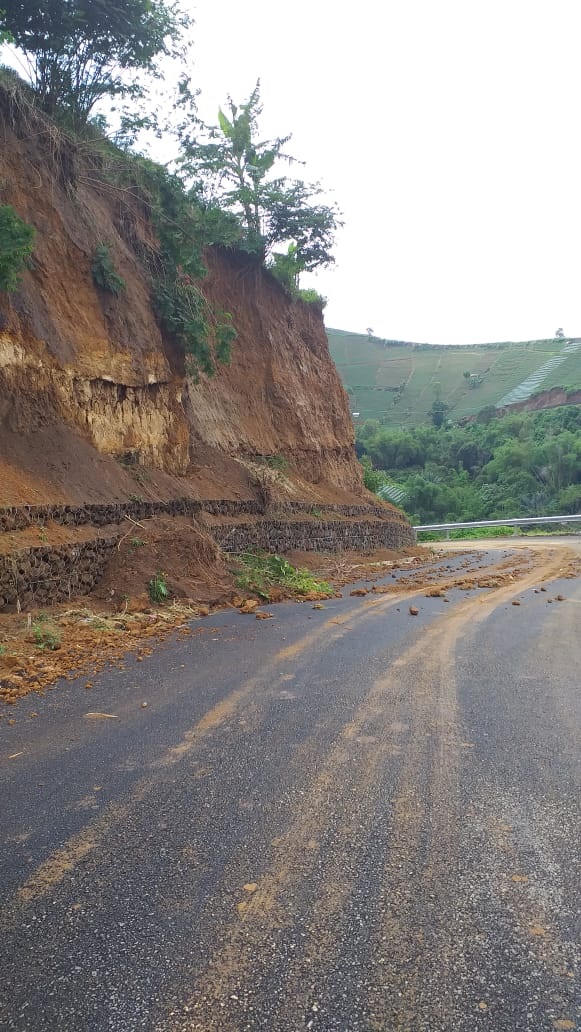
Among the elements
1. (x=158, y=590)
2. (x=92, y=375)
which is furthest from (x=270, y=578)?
(x=92, y=375)

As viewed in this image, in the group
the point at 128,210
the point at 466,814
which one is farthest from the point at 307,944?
the point at 128,210

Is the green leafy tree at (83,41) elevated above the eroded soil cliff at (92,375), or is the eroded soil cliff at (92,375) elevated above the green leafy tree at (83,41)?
the green leafy tree at (83,41)

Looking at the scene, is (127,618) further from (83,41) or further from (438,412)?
(438,412)

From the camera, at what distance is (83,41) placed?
1314 centimetres

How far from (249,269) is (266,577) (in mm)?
13449

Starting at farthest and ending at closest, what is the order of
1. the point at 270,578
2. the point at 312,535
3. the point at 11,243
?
the point at 312,535
the point at 270,578
the point at 11,243

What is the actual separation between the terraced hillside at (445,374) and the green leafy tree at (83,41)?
68.7 metres

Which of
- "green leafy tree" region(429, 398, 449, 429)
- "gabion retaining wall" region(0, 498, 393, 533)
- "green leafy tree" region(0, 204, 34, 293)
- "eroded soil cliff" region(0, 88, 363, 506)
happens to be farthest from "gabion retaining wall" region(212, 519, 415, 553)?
"green leafy tree" region(429, 398, 449, 429)

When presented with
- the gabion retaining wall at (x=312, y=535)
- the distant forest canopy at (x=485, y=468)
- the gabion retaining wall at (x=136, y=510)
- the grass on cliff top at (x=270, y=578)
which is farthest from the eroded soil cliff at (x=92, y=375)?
the distant forest canopy at (x=485, y=468)

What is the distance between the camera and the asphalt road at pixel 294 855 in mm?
2002

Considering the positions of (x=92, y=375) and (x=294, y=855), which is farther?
(x=92, y=375)

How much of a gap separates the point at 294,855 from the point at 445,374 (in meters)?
102

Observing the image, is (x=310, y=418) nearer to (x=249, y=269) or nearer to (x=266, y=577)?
(x=249, y=269)

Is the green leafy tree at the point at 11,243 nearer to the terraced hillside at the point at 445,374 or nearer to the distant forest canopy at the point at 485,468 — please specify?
the distant forest canopy at the point at 485,468
